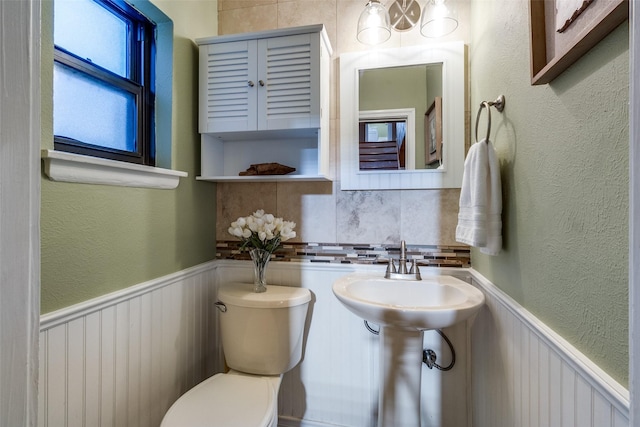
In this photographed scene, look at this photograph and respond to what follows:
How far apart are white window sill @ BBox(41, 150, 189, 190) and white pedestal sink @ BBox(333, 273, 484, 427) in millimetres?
836

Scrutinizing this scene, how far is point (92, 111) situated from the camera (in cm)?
117

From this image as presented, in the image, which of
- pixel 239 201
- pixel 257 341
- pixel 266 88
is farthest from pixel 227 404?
pixel 266 88

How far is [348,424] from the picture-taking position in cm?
154

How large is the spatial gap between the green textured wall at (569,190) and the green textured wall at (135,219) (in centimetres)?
130

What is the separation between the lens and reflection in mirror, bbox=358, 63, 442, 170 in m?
1.46

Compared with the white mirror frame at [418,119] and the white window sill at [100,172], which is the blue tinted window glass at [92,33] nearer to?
the white window sill at [100,172]

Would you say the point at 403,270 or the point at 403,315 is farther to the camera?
the point at 403,270

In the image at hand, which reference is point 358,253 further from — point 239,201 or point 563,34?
point 563,34

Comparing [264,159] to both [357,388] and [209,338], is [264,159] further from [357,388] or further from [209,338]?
[357,388]

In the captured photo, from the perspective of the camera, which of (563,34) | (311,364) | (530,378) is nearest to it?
(563,34)

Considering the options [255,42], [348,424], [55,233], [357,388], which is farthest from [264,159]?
[348,424]

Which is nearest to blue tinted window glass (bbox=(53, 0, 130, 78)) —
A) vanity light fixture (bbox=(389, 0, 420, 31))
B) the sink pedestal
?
vanity light fixture (bbox=(389, 0, 420, 31))

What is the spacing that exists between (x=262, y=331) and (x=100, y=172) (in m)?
0.87

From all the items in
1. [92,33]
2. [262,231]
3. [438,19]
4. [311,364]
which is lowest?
[311,364]
